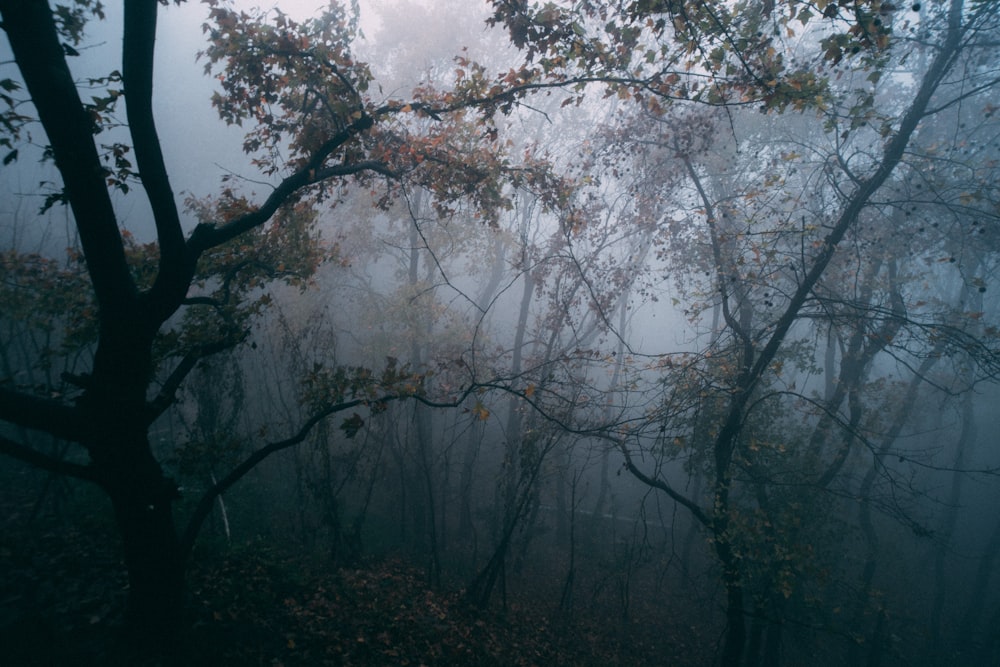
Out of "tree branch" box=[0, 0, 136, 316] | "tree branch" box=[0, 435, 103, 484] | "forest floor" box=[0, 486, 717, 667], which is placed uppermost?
"tree branch" box=[0, 0, 136, 316]

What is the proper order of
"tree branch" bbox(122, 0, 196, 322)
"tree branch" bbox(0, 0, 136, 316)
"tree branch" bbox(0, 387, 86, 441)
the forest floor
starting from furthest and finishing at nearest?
the forest floor, "tree branch" bbox(0, 387, 86, 441), "tree branch" bbox(122, 0, 196, 322), "tree branch" bbox(0, 0, 136, 316)

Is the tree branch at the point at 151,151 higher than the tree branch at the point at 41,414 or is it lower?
higher

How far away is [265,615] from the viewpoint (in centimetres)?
610

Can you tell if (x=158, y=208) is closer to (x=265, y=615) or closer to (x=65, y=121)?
(x=65, y=121)

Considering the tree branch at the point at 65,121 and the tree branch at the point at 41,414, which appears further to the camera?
the tree branch at the point at 41,414

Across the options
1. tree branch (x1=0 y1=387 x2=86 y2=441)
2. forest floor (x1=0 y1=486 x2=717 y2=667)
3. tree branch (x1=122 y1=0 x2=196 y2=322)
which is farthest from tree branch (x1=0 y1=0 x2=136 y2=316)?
forest floor (x1=0 y1=486 x2=717 y2=667)

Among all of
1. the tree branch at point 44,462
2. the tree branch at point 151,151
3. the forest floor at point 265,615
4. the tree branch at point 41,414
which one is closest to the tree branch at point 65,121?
the tree branch at point 151,151

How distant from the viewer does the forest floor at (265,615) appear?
16.0 ft

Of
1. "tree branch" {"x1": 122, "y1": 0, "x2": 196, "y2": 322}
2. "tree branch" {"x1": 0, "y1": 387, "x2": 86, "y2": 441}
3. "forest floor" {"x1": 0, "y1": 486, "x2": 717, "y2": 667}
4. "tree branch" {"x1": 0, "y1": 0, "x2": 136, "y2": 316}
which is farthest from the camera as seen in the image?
"forest floor" {"x1": 0, "y1": 486, "x2": 717, "y2": 667}

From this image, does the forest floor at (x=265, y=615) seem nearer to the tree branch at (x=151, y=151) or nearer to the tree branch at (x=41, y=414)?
the tree branch at (x=41, y=414)

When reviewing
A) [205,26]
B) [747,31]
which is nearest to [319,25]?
[205,26]

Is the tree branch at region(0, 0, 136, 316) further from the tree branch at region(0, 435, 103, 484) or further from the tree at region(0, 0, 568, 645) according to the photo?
the tree branch at region(0, 435, 103, 484)

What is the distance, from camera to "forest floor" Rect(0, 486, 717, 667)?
4875 mm

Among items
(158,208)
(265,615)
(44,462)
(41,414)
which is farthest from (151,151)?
(265,615)
